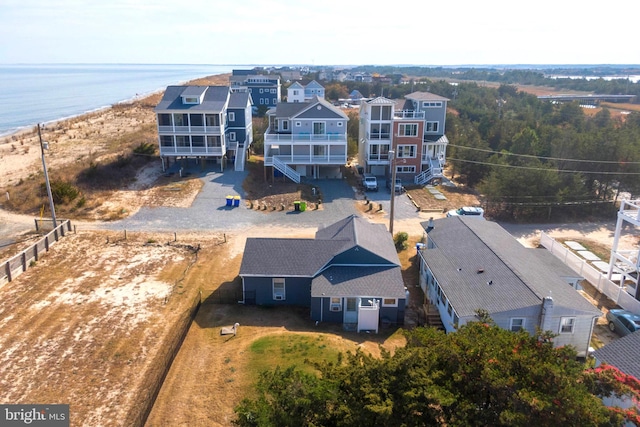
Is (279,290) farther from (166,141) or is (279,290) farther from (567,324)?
(166,141)

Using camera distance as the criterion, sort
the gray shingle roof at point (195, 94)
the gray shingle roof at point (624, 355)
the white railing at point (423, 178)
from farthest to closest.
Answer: the gray shingle roof at point (195, 94)
the white railing at point (423, 178)
the gray shingle roof at point (624, 355)

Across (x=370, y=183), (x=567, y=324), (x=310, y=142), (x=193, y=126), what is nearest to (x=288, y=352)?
(x=567, y=324)

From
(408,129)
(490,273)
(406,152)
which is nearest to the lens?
(490,273)

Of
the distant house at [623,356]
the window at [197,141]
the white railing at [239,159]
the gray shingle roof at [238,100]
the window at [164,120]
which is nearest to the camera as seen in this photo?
the distant house at [623,356]

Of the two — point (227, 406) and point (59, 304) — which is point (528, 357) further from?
point (59, 304)

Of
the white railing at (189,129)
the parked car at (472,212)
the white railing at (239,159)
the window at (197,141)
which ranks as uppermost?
the white railing at (189,129)

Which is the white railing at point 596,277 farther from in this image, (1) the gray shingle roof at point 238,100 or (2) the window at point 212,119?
(1) the gray shingle roof at point 238,100

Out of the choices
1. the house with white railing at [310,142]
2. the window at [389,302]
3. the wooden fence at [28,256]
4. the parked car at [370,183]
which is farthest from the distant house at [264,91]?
the window at [389,302]
